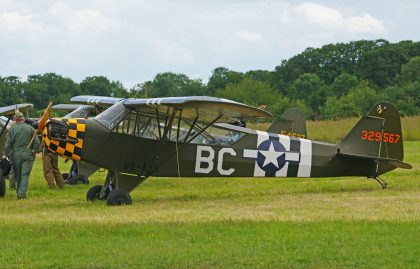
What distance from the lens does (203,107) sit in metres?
14.2

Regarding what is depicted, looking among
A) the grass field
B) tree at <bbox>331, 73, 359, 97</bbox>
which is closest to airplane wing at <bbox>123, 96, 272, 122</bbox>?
the grass field

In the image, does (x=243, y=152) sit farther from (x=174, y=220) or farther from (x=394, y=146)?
(x=174, y=220)

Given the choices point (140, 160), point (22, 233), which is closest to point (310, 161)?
point (140, 160)

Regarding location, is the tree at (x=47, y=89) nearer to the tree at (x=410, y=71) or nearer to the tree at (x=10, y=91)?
the tree at (x=10, y=91)

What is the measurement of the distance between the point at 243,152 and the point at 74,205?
3.51 m

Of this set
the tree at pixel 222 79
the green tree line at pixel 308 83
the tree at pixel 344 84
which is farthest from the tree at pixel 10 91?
the tree at pixel 344 84

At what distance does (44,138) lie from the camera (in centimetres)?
Answer: 1423

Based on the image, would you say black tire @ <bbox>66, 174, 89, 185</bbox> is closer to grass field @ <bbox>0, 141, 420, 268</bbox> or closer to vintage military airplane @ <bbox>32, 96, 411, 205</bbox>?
grass field @ <bbox>0, 141, 420, 268</bbox>

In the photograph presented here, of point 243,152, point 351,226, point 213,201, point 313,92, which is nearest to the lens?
point 351,226

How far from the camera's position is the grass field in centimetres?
853

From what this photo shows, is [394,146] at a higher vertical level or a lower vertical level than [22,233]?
higher

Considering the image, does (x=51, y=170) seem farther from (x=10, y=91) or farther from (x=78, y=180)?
(x=10, y=91)

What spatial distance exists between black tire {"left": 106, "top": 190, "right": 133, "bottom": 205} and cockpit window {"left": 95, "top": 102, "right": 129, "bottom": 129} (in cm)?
125

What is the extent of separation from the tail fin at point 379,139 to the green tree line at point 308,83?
49.6 metres
